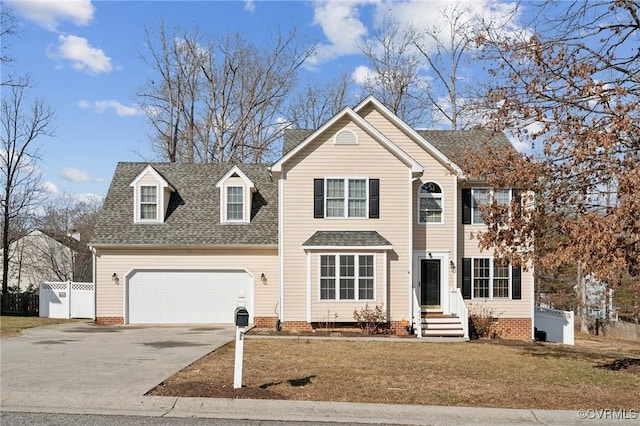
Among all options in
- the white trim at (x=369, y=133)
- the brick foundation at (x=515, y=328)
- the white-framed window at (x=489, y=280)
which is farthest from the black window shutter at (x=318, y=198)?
the brick foundation at (x=515, y=328)

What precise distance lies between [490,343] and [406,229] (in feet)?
15.8

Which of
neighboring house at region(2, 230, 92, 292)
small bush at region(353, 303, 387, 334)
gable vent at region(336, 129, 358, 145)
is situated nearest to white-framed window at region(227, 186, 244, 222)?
gable vent at region(336, 129, 358, 145)

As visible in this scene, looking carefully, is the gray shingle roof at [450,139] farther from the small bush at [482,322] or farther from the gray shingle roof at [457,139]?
the small bush at [482,322]

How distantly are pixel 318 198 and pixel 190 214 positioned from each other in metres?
6.01

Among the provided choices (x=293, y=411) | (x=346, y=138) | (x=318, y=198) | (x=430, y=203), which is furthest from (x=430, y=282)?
(x=293, y=411)

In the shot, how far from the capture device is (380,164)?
2078 cm

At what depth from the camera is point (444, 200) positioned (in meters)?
21.6

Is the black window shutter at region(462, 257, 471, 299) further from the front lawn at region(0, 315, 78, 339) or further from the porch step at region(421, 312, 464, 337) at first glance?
the front lawn at region(0, 315, 78, 339)

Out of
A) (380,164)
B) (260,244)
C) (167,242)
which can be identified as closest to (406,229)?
(380,164)

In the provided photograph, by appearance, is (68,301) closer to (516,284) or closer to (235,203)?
(235,203)

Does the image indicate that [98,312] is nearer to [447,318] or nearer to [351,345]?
[351,345]

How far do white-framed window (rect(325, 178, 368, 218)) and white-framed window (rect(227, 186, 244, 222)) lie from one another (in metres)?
4.42

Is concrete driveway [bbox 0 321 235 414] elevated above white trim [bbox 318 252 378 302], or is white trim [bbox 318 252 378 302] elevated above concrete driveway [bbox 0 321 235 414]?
white trim [bbox 318 252 378 302]

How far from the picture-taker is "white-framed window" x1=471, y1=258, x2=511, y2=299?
21.8 meters
